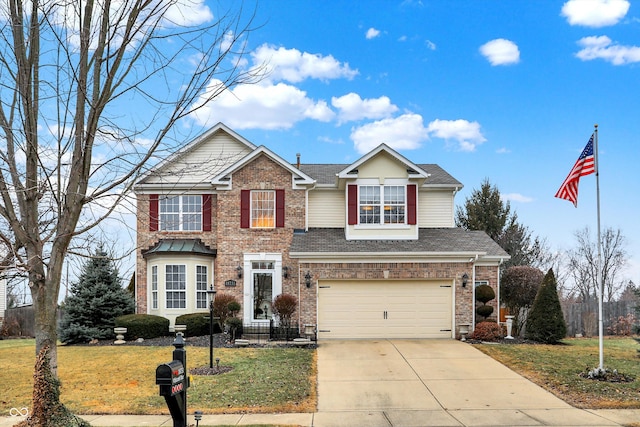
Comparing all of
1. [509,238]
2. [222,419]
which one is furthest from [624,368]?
[509,238]

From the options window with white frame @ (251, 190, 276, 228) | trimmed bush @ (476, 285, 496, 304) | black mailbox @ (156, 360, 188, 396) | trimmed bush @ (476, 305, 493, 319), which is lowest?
→ trimmed bush @ (476, 305, 493, 319)

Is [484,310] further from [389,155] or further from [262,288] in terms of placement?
[262,288]

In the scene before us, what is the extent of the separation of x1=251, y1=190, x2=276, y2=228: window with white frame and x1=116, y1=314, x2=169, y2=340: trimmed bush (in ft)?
16.4

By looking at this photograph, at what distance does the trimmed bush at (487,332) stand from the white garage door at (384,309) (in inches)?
39.2

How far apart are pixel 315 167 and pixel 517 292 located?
1022 centimetres

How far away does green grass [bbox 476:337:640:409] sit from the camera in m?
10.2

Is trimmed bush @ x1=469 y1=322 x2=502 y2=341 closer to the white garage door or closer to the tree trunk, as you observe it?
the white garage door

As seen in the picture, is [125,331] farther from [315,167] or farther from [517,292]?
[517,292]

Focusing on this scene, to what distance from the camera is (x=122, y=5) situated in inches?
242

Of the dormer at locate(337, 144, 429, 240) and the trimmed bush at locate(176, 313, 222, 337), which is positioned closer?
the trimmed bush at locate(176, 313, 222, 337)

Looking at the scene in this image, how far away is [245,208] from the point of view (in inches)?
763

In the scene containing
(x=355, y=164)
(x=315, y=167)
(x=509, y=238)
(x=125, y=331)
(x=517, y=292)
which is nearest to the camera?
(x=125, y=331)

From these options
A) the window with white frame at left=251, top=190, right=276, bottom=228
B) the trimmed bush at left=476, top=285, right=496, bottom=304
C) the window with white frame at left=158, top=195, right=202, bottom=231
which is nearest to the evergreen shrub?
the trimmed bush at left=476, top=285, right=496, bottom=304

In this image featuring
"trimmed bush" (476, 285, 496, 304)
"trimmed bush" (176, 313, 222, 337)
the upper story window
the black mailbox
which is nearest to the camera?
the black mailbox
